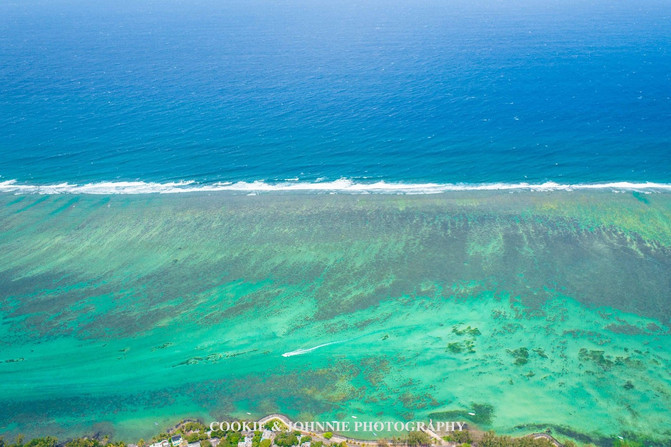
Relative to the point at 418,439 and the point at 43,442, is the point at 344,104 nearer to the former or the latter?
the point at 418,439

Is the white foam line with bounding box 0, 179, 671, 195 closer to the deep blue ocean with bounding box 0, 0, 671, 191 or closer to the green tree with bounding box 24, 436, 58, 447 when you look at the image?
the deep blue ocean with bounding box 0, 0, 671, 191

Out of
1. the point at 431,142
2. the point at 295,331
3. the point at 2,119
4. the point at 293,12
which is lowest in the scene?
the point at 295,331

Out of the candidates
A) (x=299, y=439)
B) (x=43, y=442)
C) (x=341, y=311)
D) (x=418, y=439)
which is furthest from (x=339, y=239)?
(x=43, y=442)

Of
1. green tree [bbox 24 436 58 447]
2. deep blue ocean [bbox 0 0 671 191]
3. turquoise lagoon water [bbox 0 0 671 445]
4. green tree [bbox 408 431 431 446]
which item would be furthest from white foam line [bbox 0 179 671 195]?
green tree [bbox 24 436 58 447]

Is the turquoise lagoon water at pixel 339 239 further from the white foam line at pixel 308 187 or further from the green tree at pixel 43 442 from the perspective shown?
the green tree at pixel 43 442

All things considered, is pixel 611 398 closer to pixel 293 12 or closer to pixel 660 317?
pixel 660 317

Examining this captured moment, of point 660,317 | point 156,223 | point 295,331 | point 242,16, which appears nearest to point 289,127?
point 156,223

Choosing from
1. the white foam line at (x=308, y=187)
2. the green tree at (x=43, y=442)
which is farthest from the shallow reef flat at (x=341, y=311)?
the white foam line at (x=308, y=187)
